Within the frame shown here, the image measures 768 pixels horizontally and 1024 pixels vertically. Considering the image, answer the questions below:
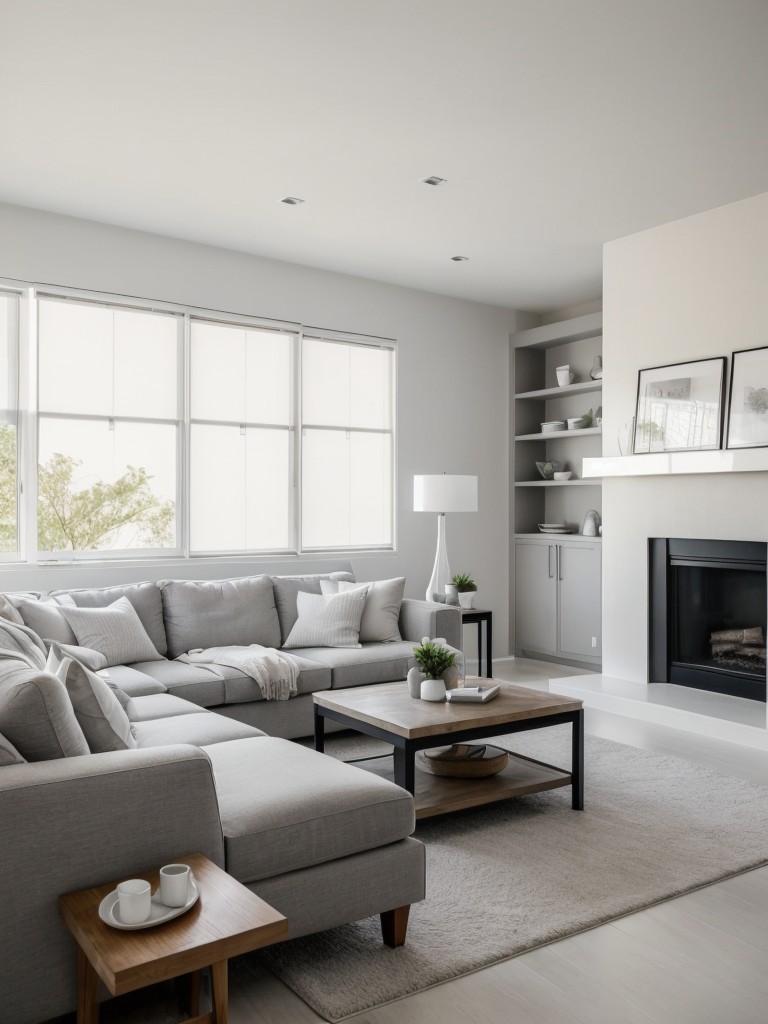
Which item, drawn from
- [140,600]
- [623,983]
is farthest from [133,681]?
[623,983]

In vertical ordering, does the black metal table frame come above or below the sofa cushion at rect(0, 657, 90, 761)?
below

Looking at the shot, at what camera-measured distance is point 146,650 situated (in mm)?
4293

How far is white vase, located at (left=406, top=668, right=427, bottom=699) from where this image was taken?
351cm

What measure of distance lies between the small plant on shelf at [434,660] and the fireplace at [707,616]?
2.05 m

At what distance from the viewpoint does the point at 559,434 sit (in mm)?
6504

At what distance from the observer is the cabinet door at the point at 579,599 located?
6.18 m

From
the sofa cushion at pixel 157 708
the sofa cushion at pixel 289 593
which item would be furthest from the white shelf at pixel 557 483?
the sofa cushion at pixel 157 708

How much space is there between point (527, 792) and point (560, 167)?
2914 millimetres

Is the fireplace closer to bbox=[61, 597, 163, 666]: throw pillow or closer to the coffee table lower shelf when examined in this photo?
the coffee table lower shelf

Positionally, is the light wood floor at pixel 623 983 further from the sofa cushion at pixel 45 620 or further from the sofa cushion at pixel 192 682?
the sofa cushion at pixel 45 620

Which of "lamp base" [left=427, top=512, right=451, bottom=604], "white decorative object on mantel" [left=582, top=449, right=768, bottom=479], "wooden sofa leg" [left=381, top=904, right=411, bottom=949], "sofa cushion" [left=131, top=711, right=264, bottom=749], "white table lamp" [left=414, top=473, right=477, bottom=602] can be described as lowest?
"wooden sofa leg" [left=381, top=904, right=411, bottom=949]

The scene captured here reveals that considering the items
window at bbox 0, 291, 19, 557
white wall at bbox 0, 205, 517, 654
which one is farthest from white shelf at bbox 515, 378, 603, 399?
window at bbox 0, 291, 19, 557

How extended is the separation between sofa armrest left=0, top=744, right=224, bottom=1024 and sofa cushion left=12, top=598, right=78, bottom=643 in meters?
2.09

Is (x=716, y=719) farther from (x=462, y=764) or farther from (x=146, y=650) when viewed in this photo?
(x=146, y=650)
